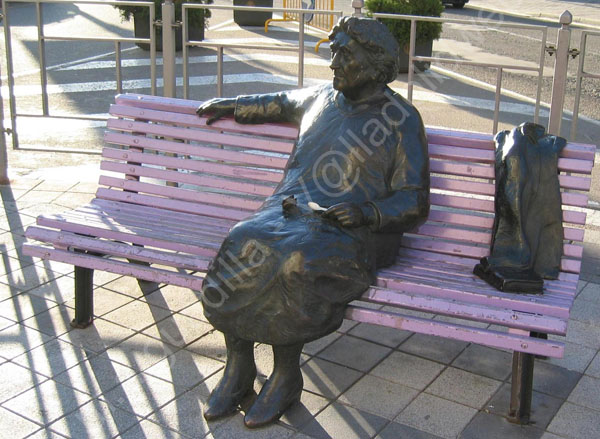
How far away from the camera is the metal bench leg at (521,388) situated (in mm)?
3828

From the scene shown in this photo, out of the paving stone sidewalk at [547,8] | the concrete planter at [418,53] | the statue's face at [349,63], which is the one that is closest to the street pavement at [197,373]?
the statue's face at [349,63]

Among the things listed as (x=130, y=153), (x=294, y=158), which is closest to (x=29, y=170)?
(x=130, y=153)

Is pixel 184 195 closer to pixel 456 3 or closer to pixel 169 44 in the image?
pixel 169 44

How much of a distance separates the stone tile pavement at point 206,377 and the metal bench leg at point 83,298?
6cm

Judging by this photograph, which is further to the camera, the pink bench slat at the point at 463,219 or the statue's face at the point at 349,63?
the pink bench slat at the point at 463,219

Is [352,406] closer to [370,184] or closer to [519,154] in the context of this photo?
[370,184]

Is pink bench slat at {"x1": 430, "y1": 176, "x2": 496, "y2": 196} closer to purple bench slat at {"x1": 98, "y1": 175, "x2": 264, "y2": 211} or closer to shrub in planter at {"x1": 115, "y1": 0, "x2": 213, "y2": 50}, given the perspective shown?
purple bench slat at {"x1": 98, "y1": 175, "x2": 264, "y2": 211}

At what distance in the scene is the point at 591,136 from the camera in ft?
31.1

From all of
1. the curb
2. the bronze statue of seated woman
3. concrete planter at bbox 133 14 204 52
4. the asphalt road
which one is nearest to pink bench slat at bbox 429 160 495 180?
the bronze statue of seated woman

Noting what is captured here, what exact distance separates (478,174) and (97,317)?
2129 millimetres

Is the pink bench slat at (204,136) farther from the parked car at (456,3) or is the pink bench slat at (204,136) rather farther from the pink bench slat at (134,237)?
the parked car at (456,3)

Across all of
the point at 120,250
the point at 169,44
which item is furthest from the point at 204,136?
the point at 169,44

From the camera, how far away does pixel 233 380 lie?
3898mm

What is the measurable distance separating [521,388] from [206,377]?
1425 mm
